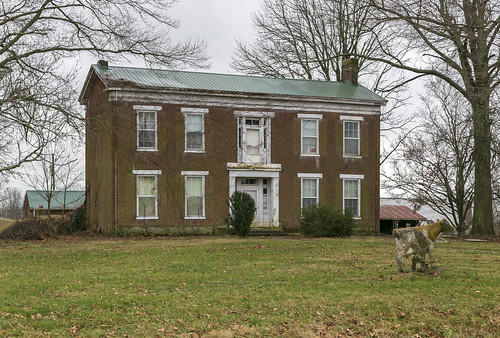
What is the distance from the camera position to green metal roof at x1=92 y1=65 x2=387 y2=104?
29.8 meters

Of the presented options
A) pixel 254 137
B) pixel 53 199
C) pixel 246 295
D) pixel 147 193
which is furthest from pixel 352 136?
pixel 53 199

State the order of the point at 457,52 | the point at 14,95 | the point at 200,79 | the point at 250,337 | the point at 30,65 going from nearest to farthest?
the point at 250,337, the point at 14,95, the point at 30,65, the point at 457,52, the point at 200,79

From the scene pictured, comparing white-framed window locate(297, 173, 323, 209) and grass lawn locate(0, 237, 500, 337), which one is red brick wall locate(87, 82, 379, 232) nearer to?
white-framed window locate(297, 173, 323, 209)

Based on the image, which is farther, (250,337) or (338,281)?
(338,281)

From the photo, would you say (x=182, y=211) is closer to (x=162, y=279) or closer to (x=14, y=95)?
(x=14, y=95)

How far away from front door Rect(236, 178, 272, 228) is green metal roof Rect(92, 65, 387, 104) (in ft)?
14.2

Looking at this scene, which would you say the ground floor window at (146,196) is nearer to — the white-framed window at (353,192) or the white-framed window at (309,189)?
the white-framed window at (309,189)

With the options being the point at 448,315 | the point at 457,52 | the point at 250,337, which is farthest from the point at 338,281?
the point at 457,52

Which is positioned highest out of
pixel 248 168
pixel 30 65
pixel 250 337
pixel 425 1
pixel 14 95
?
pixel 425 1

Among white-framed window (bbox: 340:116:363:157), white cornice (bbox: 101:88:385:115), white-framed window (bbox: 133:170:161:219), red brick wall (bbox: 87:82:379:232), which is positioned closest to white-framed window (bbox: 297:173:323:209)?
red brick wall (bbox: 87:82:379:232)

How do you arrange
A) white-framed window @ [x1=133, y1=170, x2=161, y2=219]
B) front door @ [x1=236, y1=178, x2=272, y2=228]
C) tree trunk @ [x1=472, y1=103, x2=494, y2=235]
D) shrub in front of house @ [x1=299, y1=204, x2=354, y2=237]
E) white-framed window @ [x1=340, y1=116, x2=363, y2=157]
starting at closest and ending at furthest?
shrub in front of house @ [x1=299, y1=204, x2=354, y2=237] < white-framed window @ [x1=133, y1=170, x2=161, y2=219] < tree trunk @ [x1=472, y1=103, x2=494, y2=235] < front door @ [x1=236, y1=178, x2=272, y2=228] < white-framed window @ [x1=340, y1=116, x2=363, y2=157]

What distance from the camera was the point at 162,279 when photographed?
14508mm

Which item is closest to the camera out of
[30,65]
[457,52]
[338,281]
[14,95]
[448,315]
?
[448,315]

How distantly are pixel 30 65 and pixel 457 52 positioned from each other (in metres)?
17.3
